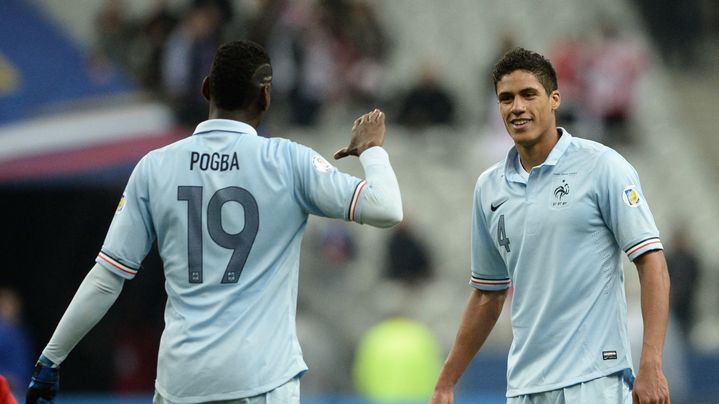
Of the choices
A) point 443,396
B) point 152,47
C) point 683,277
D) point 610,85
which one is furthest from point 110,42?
point 443,396

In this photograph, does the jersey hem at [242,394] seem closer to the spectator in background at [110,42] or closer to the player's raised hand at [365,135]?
the player's raised hand at [365,135]

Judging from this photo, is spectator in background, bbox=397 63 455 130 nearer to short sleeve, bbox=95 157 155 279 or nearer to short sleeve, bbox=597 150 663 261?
short sleeve, bbox=597 150 663 261

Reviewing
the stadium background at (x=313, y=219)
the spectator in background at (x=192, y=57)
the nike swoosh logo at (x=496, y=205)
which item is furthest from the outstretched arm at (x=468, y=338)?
the spectator in background at (x=192, y=57)

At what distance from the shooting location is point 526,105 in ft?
16.9

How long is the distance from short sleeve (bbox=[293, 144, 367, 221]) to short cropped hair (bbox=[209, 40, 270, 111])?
28 cm

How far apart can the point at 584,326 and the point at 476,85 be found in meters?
12.4

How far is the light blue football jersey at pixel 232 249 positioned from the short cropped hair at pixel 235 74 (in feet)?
0.28

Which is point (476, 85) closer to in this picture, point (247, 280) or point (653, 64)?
point (653, 64)

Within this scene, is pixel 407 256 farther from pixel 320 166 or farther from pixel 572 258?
pixel 320 166

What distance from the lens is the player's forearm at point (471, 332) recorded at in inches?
217

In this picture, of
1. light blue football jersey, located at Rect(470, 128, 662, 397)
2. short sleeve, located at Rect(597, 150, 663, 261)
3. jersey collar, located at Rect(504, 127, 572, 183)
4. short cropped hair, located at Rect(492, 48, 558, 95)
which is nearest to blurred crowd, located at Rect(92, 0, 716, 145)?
jersey collar, located at Rect(504, 127, 572, 183)

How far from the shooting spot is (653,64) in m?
20.0

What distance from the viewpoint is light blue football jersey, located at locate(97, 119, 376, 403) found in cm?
470

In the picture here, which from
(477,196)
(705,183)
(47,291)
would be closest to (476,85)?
(705,183)
